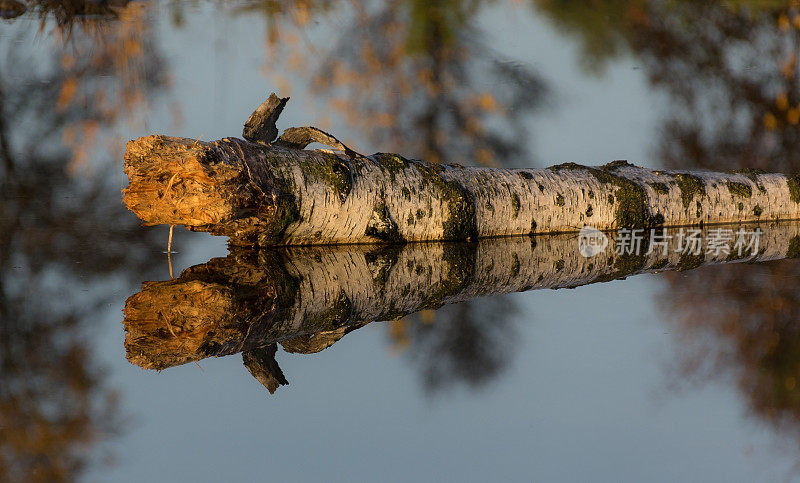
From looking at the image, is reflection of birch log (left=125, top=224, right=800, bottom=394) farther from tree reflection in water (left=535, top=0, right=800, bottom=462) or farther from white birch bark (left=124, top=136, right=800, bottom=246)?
tree reflection in water (left=535, top=0, right=800, bottom=462)

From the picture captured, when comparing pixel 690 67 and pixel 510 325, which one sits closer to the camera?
pixel 510 325

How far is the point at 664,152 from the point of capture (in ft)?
23.0

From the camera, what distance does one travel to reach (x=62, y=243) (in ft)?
11.2

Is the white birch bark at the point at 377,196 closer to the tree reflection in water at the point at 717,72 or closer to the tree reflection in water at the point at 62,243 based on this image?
the tree reflection in water at the point at 62,243

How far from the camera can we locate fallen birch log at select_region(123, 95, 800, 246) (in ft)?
9.53

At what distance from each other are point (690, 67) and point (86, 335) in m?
6.68

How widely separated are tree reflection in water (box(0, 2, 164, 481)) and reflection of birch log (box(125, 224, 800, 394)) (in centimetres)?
18

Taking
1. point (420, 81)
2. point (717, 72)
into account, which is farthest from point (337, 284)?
point (717, 72)

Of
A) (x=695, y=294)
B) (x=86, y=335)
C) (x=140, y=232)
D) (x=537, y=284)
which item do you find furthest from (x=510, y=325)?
(x=140, y=232)

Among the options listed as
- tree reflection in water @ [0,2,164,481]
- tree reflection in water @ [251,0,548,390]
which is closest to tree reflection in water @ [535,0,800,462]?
tree reflection in water @ [251,0,548,390]

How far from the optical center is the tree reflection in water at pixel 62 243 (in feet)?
4.11

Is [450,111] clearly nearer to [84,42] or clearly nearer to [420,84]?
[420,84]

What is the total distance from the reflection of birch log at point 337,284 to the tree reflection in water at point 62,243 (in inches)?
7.1

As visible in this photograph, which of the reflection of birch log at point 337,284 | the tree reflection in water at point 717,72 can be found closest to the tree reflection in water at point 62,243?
the reflection of birch log at point 337,284
